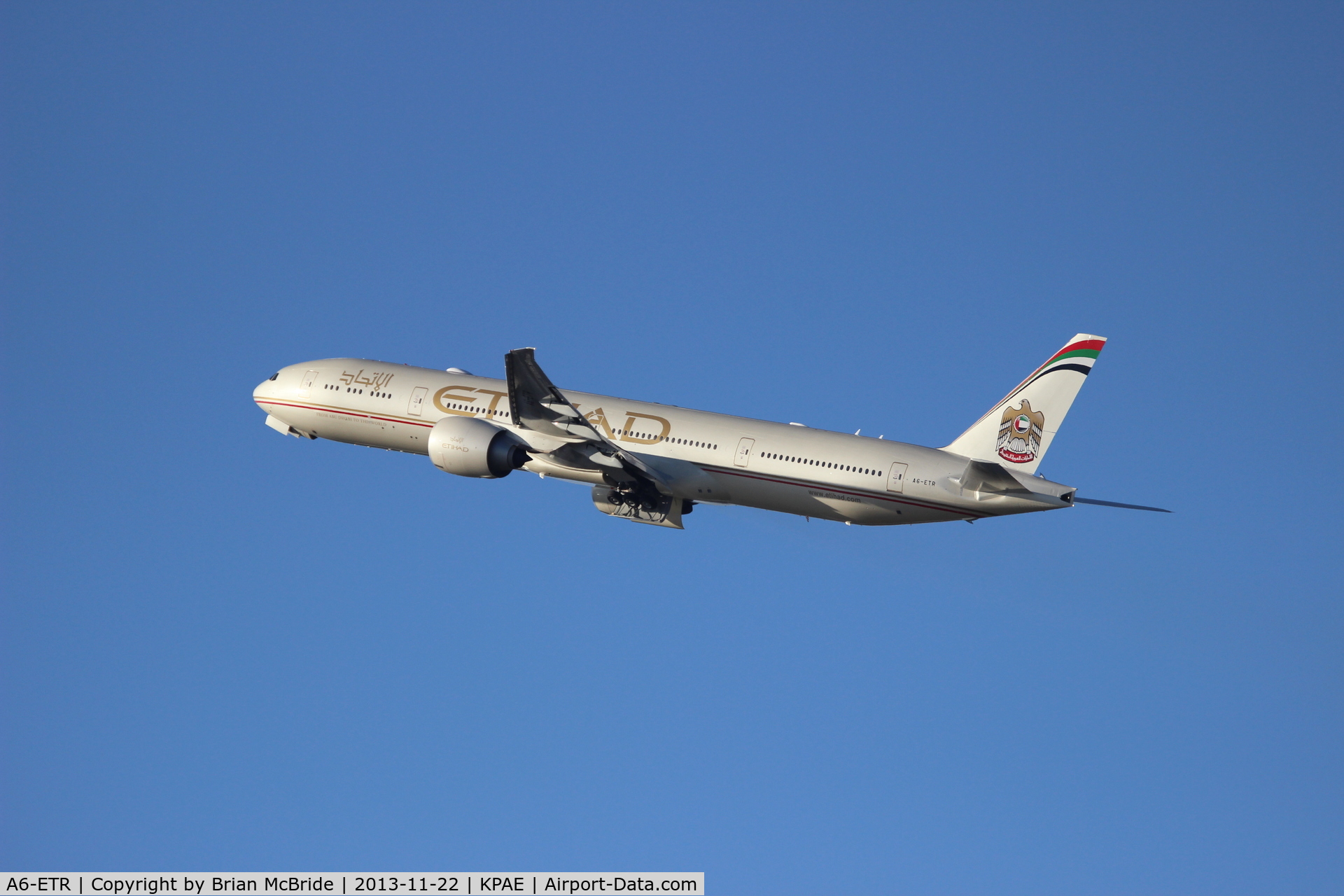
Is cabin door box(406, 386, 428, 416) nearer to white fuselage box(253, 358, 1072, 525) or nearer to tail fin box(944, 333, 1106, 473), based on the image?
white fuselage box(253, 358, 1072, 525)

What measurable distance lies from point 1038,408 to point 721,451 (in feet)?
33.1

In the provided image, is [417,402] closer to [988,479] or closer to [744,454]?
[744,454]

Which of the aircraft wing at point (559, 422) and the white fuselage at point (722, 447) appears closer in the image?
the white fuselage at point (722, 447)

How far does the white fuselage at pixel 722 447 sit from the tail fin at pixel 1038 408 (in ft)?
2.68

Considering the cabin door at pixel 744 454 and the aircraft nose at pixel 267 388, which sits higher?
the aircraft nose at pixel 267 388

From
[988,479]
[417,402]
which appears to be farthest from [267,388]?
[988,479]

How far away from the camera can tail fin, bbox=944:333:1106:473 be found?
45.5 meters

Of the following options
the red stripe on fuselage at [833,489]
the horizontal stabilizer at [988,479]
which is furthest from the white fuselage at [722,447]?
A: the horizontal stabilizer at [988,479]

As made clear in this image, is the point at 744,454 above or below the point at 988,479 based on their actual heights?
above

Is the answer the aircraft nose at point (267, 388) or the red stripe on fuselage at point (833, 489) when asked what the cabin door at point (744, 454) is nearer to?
the red stripe on fuselage at point (833, 489)

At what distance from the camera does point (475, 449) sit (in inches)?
1879

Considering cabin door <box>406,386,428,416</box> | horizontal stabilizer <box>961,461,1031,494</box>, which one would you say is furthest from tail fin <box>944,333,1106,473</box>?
cabin door <box>406,386,428,416</box>

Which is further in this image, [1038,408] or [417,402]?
[417,402]

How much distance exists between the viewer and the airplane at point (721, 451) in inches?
1793
